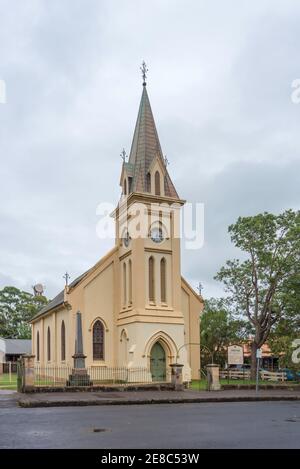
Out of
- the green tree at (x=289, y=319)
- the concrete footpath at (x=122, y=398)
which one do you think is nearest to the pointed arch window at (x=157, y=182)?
the green tree at (x=289, y=319)

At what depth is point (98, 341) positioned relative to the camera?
1382 inches

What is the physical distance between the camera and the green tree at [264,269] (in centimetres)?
3738

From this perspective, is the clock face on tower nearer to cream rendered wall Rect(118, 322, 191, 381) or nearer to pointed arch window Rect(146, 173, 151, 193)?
pointed arch window Rect(146, 173, 151, 193)

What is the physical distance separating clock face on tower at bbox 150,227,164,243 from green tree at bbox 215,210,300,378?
20.8 ft

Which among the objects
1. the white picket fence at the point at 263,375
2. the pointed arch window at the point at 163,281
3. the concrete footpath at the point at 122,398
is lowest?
the white picket fence at the point at 263,375

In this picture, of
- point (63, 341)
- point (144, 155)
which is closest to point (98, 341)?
point (63, 341)

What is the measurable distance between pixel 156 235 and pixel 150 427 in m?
22.6

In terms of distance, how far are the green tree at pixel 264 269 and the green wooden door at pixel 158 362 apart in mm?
7796

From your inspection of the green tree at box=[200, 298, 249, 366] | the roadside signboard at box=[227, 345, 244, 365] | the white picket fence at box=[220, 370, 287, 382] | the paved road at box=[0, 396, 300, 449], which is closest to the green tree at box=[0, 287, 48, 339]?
the green tree at box=[200, 298, 249, 366]

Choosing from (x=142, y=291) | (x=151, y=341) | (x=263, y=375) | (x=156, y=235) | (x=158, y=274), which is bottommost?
(x=263, y=375)

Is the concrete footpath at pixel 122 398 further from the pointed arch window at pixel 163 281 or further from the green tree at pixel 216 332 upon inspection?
the green tree at pixel 216 332

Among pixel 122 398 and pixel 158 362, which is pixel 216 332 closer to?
pixel 158 362

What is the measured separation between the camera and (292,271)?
37469 mm
